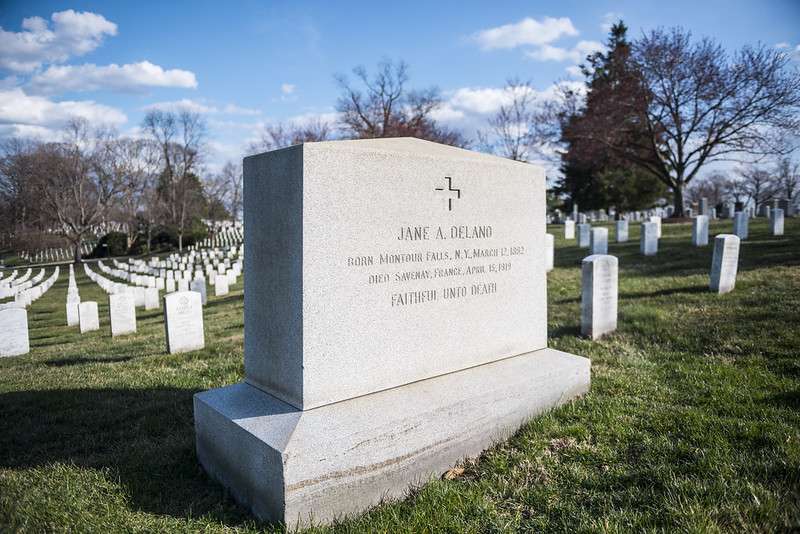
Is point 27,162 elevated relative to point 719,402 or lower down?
elevated

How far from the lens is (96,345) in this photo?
8.23 meters

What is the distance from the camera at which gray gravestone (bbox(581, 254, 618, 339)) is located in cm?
580

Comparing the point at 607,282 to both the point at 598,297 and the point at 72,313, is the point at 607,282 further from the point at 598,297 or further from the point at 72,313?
the point at 72,313

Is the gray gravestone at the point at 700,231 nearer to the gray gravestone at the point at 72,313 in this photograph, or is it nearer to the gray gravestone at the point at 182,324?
the gray gravestone at the point at 182,324

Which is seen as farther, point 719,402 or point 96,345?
point 96,345

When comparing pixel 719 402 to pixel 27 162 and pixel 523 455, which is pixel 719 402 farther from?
pixel 27 162

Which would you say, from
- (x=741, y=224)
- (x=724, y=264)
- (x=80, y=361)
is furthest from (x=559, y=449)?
(x=741, y=224)

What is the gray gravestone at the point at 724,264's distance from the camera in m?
7.44

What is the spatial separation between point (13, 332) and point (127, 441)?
7028 millimetres

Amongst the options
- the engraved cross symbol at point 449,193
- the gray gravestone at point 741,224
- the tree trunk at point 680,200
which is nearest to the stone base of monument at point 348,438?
the engraved cross symbol at point 449,193

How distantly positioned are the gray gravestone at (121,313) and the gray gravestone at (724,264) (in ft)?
36.2

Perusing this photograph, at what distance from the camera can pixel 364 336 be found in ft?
9.30

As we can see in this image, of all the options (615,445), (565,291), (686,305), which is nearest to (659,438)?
(615,445)

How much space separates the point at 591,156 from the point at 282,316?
2932 cm
